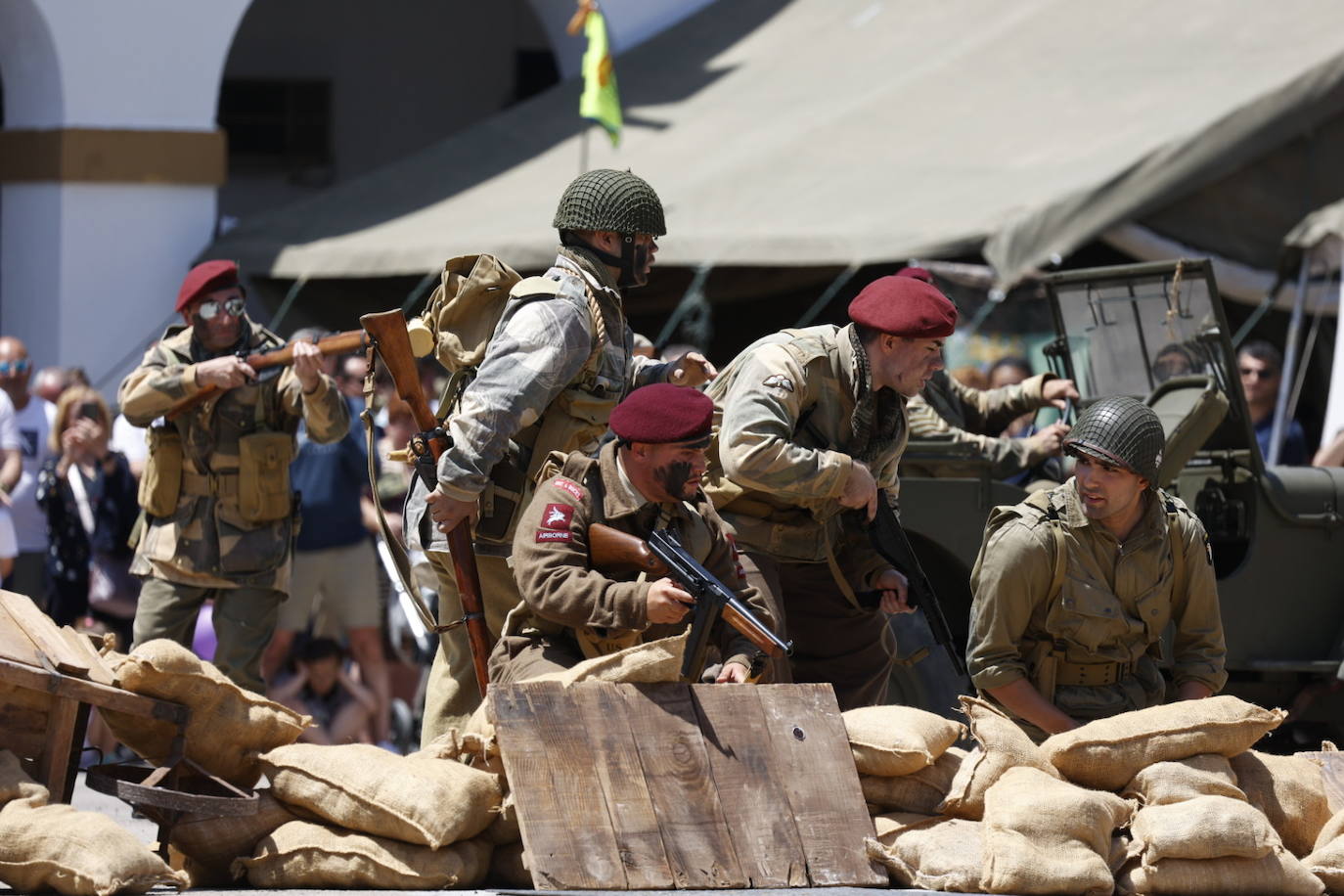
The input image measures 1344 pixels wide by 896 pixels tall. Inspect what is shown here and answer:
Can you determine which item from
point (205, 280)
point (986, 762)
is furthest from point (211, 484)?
point (986, 762)

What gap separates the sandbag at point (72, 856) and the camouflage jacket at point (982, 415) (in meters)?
3.15

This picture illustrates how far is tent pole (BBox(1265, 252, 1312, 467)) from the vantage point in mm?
10062

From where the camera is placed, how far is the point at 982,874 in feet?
17.4

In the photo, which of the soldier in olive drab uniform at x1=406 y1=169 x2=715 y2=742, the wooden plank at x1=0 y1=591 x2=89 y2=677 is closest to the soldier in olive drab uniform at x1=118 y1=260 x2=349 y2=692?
the soldier in olive drab uniform at x1=406 y1=169 x2=715 y2=742

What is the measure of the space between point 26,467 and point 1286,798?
662cm

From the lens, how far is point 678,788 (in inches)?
211

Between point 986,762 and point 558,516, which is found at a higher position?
point 558,516

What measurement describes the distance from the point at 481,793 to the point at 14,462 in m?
5.30

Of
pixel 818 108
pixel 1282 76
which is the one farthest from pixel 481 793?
pixel 818 108

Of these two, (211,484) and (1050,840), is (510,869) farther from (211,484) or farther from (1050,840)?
(211,484)

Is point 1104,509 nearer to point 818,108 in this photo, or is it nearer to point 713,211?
point 713,211

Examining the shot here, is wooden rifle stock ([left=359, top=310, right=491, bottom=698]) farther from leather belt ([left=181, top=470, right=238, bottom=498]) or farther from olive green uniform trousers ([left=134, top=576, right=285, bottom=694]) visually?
olive green uniform trousers ([left=134, top=576, right=285, bottom=694])

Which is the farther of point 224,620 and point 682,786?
point 224,620

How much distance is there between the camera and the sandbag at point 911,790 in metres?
5.66
